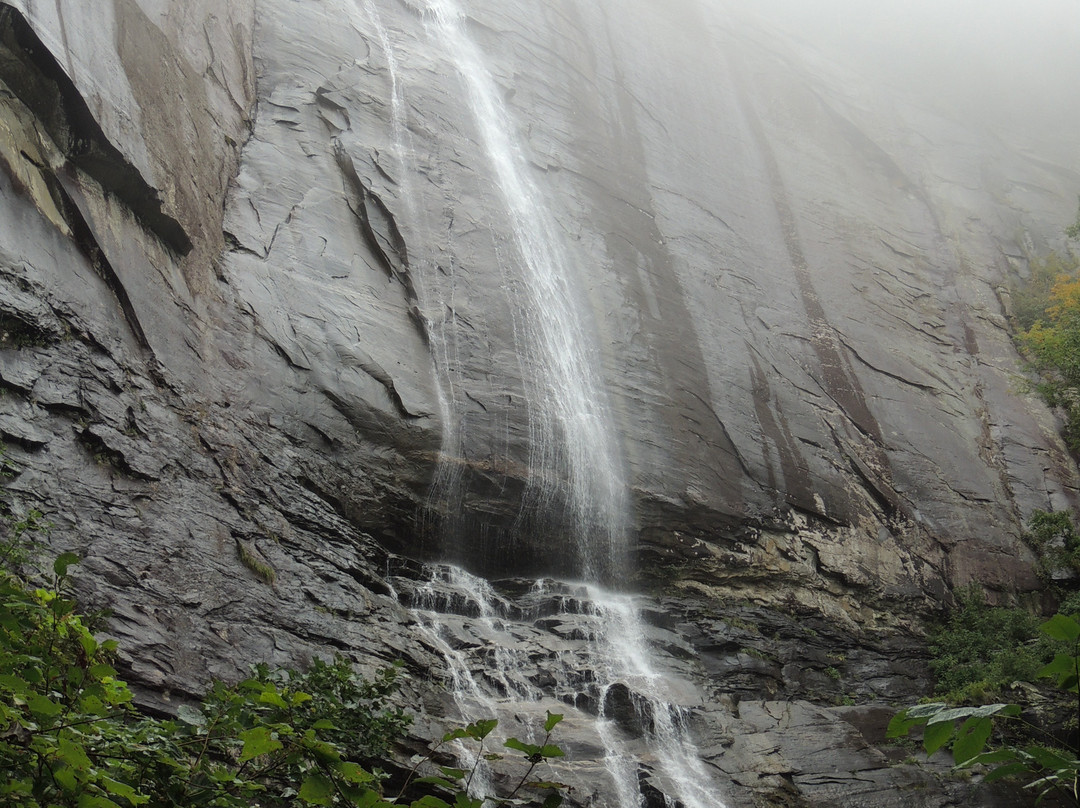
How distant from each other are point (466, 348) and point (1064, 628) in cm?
1133

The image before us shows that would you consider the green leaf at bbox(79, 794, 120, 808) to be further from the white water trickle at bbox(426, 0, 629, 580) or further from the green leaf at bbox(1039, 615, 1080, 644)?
the white water trickle at bbox(426, 0, 629, 580)

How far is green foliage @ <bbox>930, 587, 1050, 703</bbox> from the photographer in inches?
428

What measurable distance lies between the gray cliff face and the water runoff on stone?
0.84 feet

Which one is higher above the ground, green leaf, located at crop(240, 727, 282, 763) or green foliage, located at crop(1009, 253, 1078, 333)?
green leaf, located at crop(240, 727, 282, 763)

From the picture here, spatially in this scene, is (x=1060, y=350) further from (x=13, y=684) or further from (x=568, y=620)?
(x=13, y=684)

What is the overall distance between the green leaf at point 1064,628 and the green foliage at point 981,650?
1012 centimetres

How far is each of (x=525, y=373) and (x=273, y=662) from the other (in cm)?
668

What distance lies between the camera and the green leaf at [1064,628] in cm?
162

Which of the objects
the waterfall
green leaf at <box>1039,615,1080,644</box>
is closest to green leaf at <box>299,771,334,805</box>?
green leaf at <box>1039,615,1080,644</box>

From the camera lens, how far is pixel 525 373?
13.0 metres

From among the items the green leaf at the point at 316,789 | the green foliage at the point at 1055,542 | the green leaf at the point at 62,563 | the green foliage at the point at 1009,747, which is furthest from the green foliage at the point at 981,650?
the green leaf at the point at 62,563

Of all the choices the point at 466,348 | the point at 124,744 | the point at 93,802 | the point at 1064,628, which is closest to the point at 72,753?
the point at 93,802

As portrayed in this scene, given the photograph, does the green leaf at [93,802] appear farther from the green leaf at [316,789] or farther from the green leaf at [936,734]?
the green leaf at [936,734]

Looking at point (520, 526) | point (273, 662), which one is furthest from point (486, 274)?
point (273, 662)
